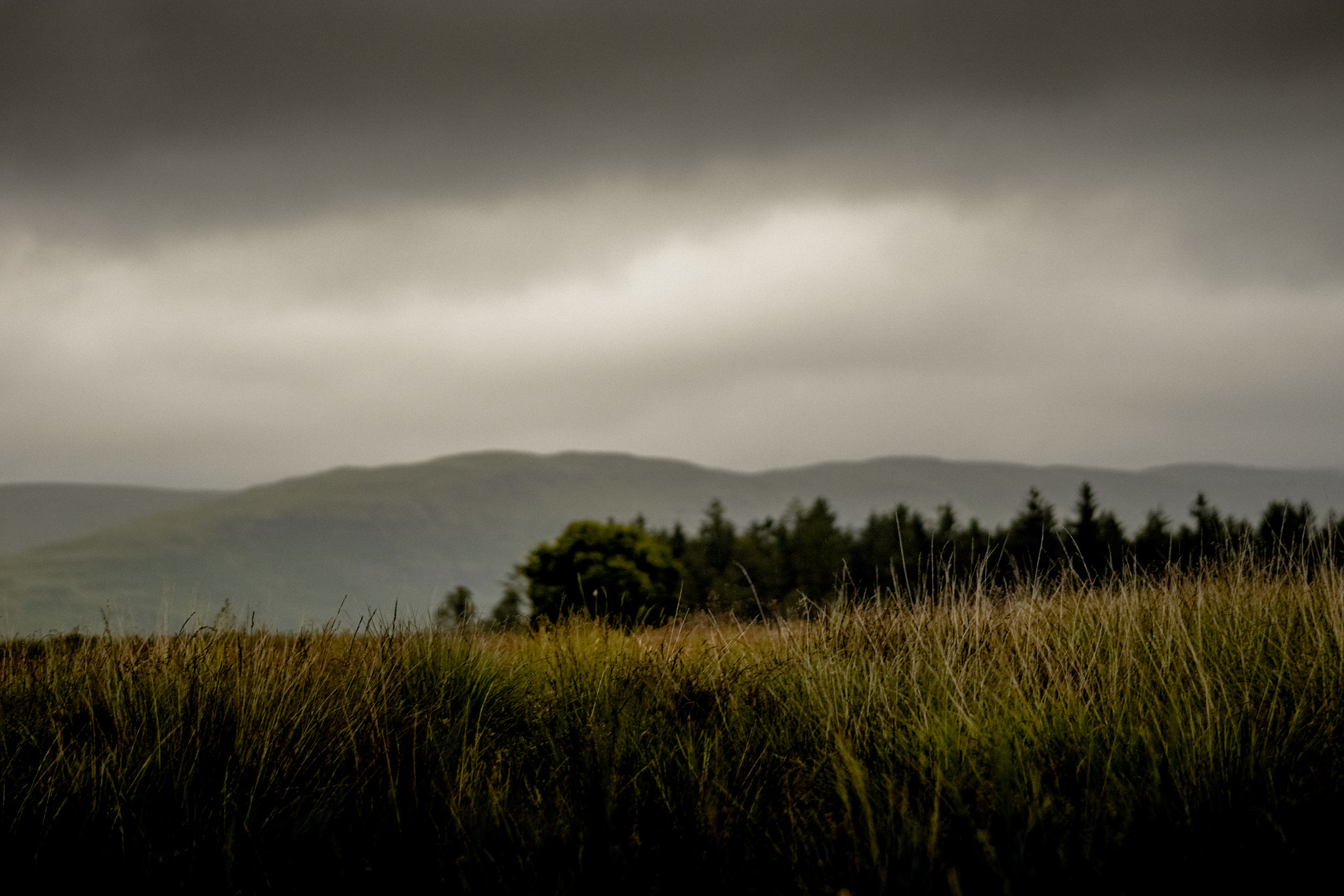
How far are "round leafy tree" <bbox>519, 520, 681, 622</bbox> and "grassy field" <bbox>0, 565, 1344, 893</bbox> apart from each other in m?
11.5

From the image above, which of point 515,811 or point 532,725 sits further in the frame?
point 532,725

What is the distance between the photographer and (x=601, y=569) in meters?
16.9

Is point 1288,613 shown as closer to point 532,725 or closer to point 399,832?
point 532,725

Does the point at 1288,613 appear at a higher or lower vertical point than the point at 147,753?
higher

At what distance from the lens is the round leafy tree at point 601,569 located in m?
17.2

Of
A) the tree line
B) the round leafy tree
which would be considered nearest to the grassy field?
the tree line

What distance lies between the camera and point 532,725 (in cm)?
503

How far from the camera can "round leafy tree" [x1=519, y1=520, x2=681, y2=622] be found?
17.2m

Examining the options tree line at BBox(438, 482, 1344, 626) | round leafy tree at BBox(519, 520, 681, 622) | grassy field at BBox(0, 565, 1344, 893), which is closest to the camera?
grassy field at BBox(0, 565, 1344, 893)

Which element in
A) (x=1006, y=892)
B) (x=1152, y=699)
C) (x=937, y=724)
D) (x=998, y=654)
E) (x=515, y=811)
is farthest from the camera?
(x=998, y=654)

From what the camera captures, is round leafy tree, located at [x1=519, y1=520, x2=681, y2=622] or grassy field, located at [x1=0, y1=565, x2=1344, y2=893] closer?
grassy field, located at [x1=0, y1=565, x2=1344, y2=893]

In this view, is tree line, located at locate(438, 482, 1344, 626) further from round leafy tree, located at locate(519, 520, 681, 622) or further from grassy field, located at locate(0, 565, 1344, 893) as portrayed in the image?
grassy field, located at locate(0, 565, 1344, 893)

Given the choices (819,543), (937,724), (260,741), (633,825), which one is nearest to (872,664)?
(937,724)

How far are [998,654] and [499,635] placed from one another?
3971mm
